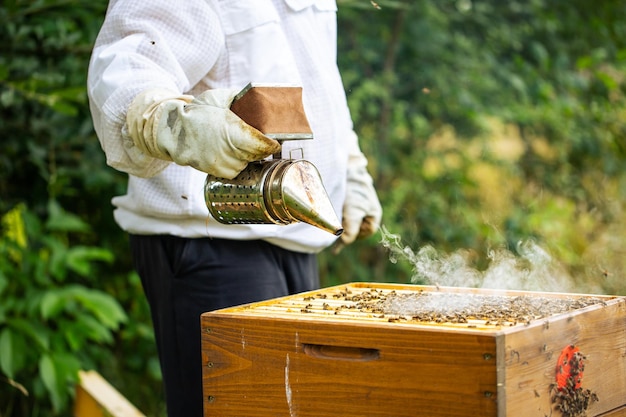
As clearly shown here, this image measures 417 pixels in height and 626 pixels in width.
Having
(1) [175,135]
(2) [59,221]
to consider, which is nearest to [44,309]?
(2) [59,221]

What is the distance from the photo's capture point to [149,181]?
2.01m

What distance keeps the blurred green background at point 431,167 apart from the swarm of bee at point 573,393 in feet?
6.77

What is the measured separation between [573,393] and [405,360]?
34 cm

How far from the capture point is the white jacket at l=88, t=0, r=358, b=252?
1.81m

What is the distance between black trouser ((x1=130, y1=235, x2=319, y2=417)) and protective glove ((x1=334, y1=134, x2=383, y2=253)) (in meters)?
0.37

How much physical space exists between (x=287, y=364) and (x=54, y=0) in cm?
185

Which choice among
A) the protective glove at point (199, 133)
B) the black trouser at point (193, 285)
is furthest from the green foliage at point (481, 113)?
the protective glove at point (199, 133)

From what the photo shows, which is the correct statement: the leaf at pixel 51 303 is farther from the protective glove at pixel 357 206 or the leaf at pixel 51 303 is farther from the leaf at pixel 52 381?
the protective glove at pixel 357 206

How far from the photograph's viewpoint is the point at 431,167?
→ 5.05 meters

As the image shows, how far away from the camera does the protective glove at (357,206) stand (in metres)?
2.45

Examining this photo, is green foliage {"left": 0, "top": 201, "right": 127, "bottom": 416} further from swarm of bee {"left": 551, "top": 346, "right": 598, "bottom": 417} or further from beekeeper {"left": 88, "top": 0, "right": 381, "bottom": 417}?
swarm of bee {"left": 551, "top": 346, "right": 598, "bottom": 417}

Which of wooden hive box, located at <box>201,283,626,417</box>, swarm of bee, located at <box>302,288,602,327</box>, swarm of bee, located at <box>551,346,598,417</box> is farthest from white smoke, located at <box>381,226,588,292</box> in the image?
swarm of bee, located at <box>551,346,598,417</box>

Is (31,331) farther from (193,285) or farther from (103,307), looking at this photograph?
(193,285)

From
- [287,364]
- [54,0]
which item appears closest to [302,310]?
[287,364]
